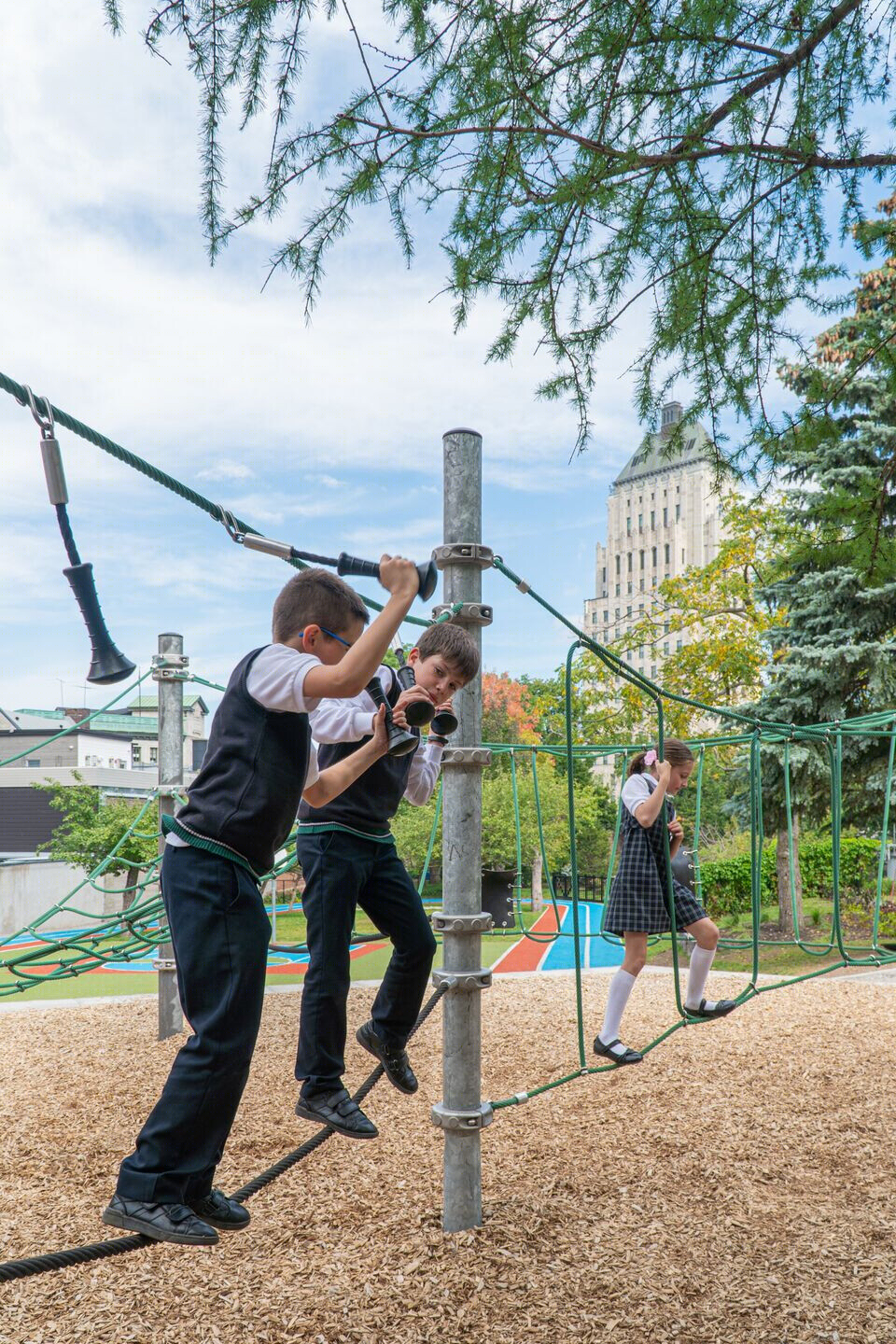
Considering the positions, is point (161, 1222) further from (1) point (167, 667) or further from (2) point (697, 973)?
(1) point (167, 667)

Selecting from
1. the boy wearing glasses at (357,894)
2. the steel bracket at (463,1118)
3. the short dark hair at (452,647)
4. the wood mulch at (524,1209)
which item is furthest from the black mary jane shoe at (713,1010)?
the short dark hair at (452,647)

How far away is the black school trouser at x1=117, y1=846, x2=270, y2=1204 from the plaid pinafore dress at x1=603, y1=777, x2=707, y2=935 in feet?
8.03

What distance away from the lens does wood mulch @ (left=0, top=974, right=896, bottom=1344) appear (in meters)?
2.77

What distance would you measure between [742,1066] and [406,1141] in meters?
1.90

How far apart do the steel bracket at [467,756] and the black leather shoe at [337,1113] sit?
3.05ft

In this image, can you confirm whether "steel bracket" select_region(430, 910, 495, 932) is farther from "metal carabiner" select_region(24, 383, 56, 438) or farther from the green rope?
"metal carabiner" select_region(24, 383, 56, 438)

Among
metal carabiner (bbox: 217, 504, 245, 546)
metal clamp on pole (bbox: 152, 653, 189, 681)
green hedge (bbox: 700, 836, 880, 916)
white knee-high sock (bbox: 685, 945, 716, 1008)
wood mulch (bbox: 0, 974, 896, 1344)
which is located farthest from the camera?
green hedge (bbox: 700, 836, 880, 916)

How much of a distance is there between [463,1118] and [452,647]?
4.88 ft

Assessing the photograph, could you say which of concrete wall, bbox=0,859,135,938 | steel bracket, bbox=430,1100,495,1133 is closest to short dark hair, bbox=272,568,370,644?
steel bracket, bbox=430,1100,495,1133

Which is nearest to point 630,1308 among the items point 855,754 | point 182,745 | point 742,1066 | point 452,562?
point 452,562

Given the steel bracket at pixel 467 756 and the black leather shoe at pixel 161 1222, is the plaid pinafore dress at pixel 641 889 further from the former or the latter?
the black leather shoe at pixel 161 1222

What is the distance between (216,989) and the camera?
1.69 metres

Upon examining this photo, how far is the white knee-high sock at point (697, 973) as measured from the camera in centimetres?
417

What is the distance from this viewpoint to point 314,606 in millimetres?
1819
